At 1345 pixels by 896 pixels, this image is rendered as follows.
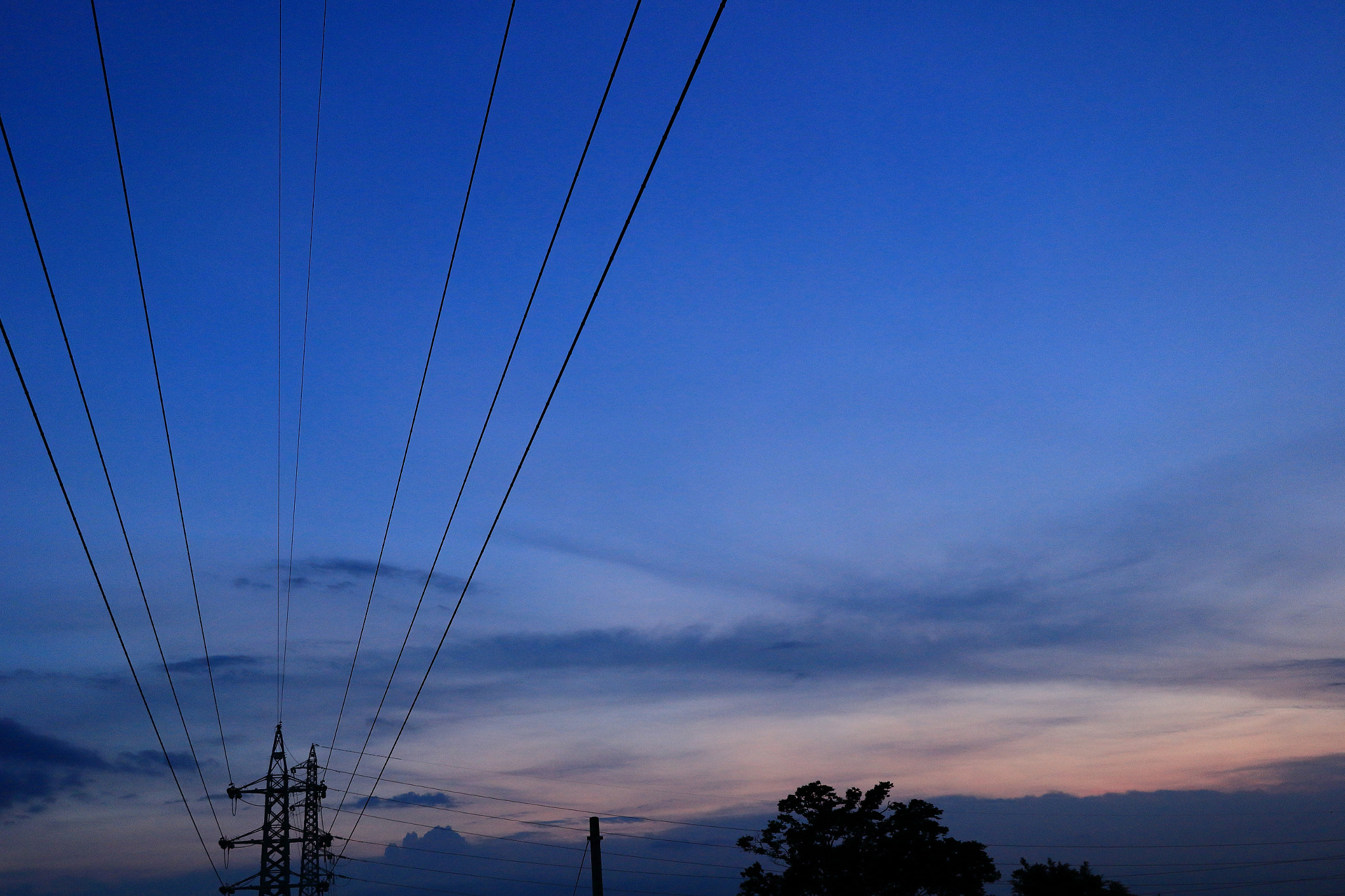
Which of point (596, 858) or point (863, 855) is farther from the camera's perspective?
point (863, 855)


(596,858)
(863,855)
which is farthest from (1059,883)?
(596,858)

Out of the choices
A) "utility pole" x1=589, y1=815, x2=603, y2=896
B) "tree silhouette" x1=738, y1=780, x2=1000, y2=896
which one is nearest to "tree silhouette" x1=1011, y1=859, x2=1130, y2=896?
"tree silhouette" x1=738, y1=780, x2=1000, y2=896

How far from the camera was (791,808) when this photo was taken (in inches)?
2766

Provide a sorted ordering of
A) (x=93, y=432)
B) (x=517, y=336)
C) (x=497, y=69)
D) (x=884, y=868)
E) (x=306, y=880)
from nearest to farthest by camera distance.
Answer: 1. (x=497, y=69)
2. (x=517, y=336)
3. (x=93, y=432)
4. (x=306, y=880)
5. (x=884, y=868)

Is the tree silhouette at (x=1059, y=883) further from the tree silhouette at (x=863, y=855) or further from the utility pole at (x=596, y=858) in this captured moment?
the utility pole at (x=596, y=858)

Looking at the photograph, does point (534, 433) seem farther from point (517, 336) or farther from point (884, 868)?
point (884, 868)

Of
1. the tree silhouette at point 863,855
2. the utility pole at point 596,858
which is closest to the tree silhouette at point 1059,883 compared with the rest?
the tree silhouette at point 863,855

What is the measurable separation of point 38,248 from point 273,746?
5295cm

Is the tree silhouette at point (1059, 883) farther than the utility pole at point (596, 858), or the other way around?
the tree silhouette at point (1059, 883)

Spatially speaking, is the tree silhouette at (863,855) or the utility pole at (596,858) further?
the tree silhouette at (863,855)

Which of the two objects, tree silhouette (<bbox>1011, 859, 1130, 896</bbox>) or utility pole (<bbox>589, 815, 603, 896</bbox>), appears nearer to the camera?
utility pole (<bbox>589, 815, 603, 896</bbox>)

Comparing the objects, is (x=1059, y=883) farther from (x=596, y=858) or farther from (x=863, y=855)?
(x=596, y=858)

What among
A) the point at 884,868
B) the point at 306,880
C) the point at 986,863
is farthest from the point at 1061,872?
the point at 306,880

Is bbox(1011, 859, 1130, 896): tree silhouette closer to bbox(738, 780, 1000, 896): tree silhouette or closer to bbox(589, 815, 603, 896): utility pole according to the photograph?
bbox(738, 780, 1000, 896): tree silhouette
